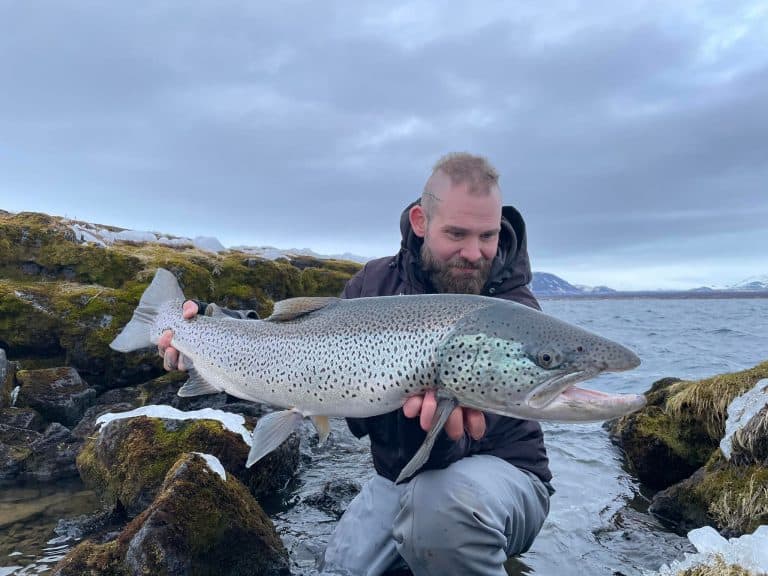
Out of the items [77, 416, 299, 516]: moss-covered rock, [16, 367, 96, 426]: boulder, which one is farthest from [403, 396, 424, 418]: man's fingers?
[16, 367, 96, 426]: boulder

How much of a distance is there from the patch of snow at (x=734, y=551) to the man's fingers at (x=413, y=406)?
183 cm

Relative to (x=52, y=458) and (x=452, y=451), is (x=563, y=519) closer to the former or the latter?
(x=452, y=451)

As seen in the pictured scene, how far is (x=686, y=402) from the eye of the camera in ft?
24.2

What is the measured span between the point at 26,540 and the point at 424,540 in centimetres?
389

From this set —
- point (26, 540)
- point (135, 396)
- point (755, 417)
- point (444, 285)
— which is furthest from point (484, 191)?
point (135, 396)

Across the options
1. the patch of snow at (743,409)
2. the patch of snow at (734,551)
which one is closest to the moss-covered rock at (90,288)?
the patch of snow at (743,409)

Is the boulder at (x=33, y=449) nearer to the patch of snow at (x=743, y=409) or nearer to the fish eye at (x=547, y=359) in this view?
the fish eye at (x=547, y=359)

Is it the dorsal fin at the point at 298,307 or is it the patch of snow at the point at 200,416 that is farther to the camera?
the patch of snow at the point at 200,416

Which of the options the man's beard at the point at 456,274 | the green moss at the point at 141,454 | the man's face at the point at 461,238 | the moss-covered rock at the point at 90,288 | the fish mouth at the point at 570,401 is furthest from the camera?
the moss-covered rock at the point at 90,288

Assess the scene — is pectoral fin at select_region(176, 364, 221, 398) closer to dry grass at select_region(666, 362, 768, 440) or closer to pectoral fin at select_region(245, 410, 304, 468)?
pectoral fin at select_region(245, 410, 304, 468)

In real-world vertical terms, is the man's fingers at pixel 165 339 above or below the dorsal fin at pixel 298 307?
below

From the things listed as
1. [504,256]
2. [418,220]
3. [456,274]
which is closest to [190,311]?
[418,220]

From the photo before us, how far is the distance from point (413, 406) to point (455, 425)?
1.12ft

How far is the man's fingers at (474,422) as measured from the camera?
408cm
